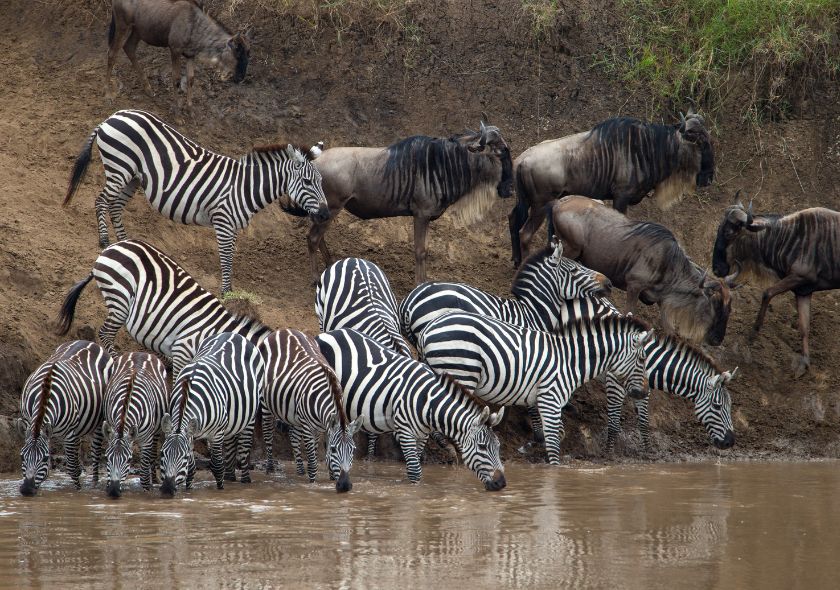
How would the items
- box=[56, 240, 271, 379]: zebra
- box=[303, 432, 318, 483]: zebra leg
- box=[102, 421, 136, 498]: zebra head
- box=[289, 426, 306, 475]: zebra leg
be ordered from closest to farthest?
box=[102, 421, 136, 498]: zebra head → box=[303, 432, 318, 483]: zebra leg → box=[289, 426, 306, 475]: zebra leg → box=[56, 240, 271, 379]: zebra

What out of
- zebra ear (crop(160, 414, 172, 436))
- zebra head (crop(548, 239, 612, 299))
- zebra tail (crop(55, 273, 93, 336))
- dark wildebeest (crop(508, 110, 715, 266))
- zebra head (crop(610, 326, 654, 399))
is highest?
dark wildebeest (crop(508, 110, 715, 266))

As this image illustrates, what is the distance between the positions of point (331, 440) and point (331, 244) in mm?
5333

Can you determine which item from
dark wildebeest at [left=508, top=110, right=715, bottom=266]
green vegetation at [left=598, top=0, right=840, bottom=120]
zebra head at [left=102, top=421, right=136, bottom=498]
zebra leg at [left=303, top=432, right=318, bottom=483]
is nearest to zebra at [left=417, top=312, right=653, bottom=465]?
zebra leg at [left=303, top=432, right=318, bottom=483]

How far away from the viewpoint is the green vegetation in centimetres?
1681

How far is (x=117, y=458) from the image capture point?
941 centimetres

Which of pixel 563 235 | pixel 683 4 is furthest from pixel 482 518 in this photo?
pixel 683 4

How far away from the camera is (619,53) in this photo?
57.4 ft

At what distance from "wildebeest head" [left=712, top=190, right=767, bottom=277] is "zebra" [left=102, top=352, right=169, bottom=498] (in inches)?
267

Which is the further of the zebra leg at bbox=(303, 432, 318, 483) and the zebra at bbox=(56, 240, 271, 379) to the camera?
the zebra at bbox=(56, 240, 271, 379)

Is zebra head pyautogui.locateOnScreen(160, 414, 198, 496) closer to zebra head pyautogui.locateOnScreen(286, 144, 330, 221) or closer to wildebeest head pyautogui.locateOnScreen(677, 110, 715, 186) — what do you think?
zebra head pyautogui.locateOnScreen(286, 144, 330, 221)

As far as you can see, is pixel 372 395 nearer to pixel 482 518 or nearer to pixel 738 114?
pixel 482 518

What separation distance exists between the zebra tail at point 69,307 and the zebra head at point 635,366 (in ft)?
16.7

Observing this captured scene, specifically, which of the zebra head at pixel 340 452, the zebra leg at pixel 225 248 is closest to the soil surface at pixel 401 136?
the zebra leg at pixel 225 248

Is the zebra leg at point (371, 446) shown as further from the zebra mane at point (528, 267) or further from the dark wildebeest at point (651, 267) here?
the dark wildebeest at point (651, 267)
